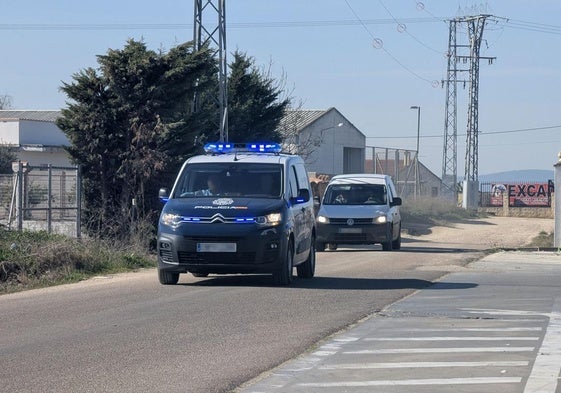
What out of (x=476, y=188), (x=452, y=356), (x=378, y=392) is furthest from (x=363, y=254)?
(x=476, y=188)

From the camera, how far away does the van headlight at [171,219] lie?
50.5ft

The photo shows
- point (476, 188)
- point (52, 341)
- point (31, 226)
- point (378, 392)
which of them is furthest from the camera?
point (476, 188)

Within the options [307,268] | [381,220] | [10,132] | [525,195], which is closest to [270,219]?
[307,268]

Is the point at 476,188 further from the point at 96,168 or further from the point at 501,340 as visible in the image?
the point at 501,340

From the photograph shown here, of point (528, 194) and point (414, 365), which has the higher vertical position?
point (528, 194)

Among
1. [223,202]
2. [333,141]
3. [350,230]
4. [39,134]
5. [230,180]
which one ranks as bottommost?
[350,230]

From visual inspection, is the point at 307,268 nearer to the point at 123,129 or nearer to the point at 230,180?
the point at 230,180

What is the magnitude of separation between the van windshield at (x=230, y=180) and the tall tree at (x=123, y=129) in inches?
337

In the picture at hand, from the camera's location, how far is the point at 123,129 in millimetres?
25656

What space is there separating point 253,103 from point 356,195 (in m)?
10.0

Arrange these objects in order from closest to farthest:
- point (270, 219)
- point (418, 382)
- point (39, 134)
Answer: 1. point (418, 382)
2. point (270, 219)
3. point (39, 134)

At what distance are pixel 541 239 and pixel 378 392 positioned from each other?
28571 mm

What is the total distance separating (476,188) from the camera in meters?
63.4

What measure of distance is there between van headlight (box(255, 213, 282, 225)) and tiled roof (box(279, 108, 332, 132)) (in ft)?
91.2
